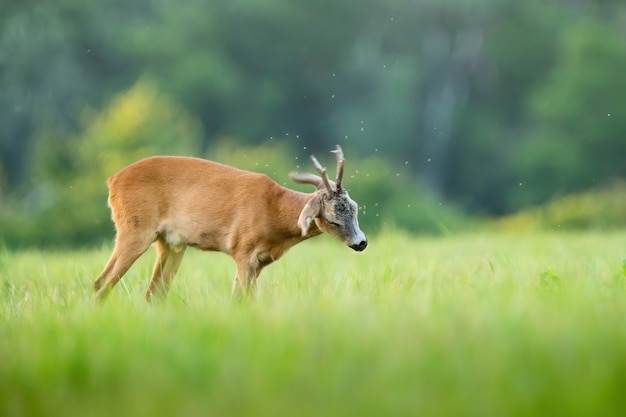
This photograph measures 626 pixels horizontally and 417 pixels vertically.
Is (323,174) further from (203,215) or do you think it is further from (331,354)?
(331,354)

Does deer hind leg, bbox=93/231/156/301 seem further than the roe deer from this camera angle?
Yes

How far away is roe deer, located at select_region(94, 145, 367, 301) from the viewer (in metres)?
7.70

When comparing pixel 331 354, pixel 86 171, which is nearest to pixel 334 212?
pixel 331 354

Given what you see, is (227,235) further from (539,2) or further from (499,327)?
(539,2)

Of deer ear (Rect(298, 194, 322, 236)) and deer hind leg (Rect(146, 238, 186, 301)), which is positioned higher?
deer ear (Rect(298, 194, 322, 236))

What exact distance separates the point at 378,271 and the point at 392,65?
130ft

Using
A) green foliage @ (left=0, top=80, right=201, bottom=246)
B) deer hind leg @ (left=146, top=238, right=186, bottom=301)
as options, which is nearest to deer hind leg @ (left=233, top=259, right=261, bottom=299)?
deer hind leg @ (left=146, top=238, right=186, bottom=301)

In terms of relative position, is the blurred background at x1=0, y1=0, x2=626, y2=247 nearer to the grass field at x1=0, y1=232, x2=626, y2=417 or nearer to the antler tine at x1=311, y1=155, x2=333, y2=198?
the antler tine at x1=311, y1=155, x2=333, y2=198

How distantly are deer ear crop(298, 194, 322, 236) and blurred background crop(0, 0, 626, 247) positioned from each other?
30696 mm

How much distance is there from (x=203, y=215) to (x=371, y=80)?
40545 millimetres

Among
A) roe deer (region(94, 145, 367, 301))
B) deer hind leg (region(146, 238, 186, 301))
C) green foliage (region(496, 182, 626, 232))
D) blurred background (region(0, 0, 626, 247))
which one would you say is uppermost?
blurred background (region(0, 0, 626, 247))

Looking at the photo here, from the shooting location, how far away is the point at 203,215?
7.84 m

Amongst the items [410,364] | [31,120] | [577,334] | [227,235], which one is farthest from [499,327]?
[31,120]

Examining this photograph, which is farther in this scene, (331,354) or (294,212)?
(294,212)
